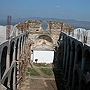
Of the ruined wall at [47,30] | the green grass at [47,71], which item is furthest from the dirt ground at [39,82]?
the ruined wall at [47,30]

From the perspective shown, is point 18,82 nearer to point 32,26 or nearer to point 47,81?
point 47,81

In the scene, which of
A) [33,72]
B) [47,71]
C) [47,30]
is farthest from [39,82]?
[47,30]

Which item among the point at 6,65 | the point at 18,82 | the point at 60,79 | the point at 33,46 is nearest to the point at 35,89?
the point at 18,82

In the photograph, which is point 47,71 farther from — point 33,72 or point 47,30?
point 47,30

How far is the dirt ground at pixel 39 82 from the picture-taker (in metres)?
15.1

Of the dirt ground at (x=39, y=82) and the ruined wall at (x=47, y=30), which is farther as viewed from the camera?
the ruined wall at (x=47, y=30)

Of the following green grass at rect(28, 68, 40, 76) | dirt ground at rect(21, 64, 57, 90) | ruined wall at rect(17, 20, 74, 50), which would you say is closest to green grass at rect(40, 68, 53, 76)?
dirt ground at rect(21, 64, 57, 90)

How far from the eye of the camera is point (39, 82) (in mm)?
16594

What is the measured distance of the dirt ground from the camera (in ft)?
49.7

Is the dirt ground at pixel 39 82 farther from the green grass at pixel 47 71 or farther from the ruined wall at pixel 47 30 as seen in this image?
the ruined wall at pixel 47 30

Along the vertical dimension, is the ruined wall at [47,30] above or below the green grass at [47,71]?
above

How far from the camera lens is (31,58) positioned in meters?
24.0

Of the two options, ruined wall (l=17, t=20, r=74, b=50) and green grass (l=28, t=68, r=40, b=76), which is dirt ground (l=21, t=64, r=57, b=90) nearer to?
green grass (l=28, t=68, r=40, b=76)

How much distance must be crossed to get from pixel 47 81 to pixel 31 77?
2392 millimetres
